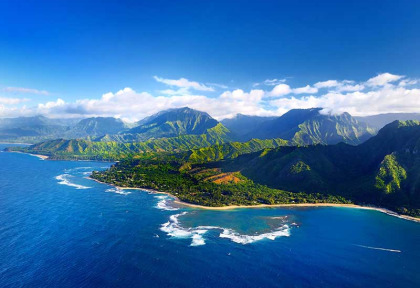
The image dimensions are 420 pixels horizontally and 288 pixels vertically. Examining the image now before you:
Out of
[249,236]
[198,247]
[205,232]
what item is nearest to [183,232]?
[205,232]

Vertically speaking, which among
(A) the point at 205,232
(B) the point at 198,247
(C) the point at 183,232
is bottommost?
(B) the point at 198,247

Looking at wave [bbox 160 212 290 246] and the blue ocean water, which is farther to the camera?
wave [bbox 160 212 290 246]

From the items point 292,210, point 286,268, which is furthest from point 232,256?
point 292,210

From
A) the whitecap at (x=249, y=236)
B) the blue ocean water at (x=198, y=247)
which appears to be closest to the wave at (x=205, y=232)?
the whitecap at (x=249, y=236)

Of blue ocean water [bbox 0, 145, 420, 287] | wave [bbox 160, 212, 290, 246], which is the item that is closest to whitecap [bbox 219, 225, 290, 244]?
wave [bbox 160, 212, 290, 246]

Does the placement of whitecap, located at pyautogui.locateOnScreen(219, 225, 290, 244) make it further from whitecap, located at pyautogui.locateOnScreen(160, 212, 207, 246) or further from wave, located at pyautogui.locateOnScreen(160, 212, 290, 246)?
whitecap, located at pyautogui.locateOnScreen(160, 212, 207, 246)

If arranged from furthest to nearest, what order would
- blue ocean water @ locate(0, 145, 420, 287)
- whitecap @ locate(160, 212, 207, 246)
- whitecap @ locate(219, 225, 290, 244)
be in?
whitecap @ locate(219, 225, 290, 244)
whitecap @ locate(160, 212, 207, 246)
blue ocean water @ locate(0, 145, 420, 287)

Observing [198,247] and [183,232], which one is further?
[183,232]

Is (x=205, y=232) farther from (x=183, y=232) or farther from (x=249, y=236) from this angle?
(x=249, y=236)
